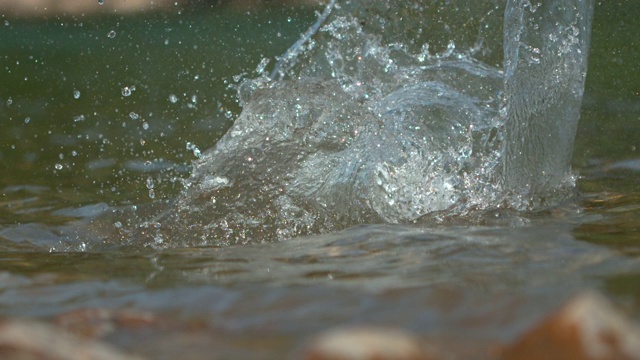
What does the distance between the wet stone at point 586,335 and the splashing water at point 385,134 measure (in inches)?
68.5

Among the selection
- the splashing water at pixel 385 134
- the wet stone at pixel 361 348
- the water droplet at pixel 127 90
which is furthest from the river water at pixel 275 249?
the water droplet at pixel 127 90

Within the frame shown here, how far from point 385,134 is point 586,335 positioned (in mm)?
2358

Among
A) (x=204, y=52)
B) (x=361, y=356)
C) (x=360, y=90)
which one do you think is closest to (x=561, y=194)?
(x=360, y=90)

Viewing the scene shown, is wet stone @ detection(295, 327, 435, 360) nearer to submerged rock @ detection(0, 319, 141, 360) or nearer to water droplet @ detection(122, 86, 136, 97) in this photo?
submerged rock @ detection(0, 319, 141, 360)

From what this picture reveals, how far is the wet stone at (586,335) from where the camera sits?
6.00 feet

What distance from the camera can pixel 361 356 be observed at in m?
1.71

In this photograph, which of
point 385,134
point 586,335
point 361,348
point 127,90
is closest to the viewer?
point 361,348

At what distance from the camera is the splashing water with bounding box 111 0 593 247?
12.5 feet

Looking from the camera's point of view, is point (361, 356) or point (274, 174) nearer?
point (361, 356)

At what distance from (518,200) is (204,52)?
24.5ft

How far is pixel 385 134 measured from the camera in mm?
4141

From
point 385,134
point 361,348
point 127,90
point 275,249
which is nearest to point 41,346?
point 361,348

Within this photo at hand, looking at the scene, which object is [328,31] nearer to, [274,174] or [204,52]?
[274,174]

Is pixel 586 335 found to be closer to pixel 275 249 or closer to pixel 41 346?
pixel 41 346
